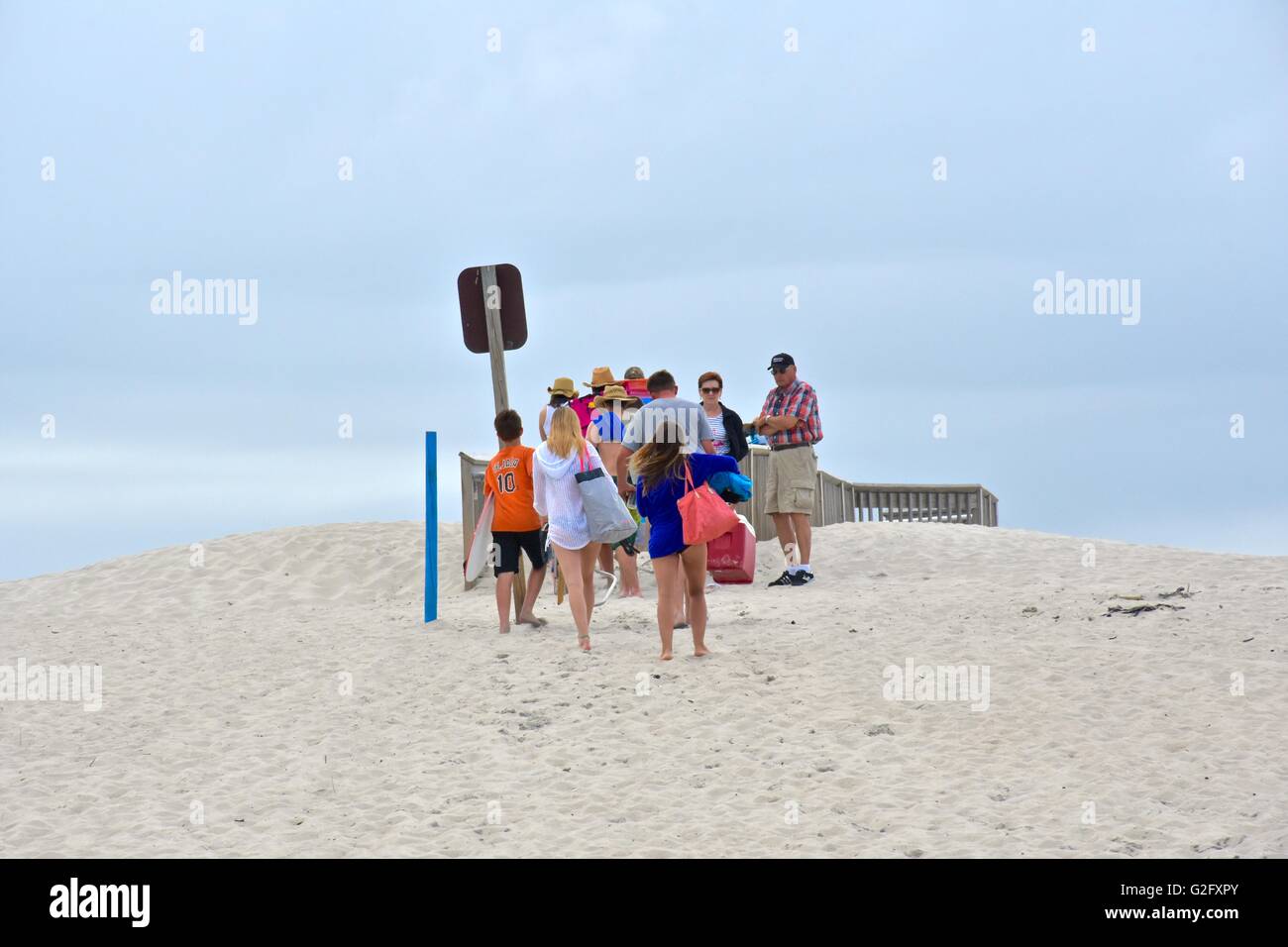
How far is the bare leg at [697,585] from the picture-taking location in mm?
9258

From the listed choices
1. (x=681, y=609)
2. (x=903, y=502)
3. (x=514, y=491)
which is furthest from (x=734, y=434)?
(x=903, y=502)

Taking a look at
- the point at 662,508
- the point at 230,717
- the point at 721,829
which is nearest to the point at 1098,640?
the point at 662,508

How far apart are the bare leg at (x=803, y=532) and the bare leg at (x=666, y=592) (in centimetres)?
403

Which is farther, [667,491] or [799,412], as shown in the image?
[799,412]

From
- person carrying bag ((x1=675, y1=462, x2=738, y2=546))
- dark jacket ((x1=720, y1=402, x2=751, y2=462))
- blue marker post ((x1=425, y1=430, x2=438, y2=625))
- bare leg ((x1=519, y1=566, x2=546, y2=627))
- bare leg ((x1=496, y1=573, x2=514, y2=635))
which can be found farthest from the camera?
dark jacket ((x1=720, y1=402, x2=751, y2=462))

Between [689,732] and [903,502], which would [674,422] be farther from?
[903,502]

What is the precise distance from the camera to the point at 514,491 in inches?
415

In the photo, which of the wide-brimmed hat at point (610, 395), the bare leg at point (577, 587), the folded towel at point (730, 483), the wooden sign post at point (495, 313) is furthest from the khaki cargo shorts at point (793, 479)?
the folded towel at point (730, 483)

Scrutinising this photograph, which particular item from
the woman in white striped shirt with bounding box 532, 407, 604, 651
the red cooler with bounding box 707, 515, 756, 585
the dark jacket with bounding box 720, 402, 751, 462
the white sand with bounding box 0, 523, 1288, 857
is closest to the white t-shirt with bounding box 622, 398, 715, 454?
the woman in white striped shirt with bounding box 532, 407, 604, 651

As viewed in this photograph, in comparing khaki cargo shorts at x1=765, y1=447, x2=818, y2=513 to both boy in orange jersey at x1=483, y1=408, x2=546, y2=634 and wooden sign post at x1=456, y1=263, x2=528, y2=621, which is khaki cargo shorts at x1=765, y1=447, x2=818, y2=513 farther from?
boy in orange jersey at x1=483, y1=408, x2=546, y2=634

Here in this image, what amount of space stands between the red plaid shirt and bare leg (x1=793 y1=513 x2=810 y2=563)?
82 centimetres

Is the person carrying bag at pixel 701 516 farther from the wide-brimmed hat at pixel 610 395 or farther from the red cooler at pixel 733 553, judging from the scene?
the wide-brimmed hat at pixel 610 395

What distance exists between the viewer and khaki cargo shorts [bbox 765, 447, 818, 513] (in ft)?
42.5

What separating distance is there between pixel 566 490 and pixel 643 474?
0.85 m
